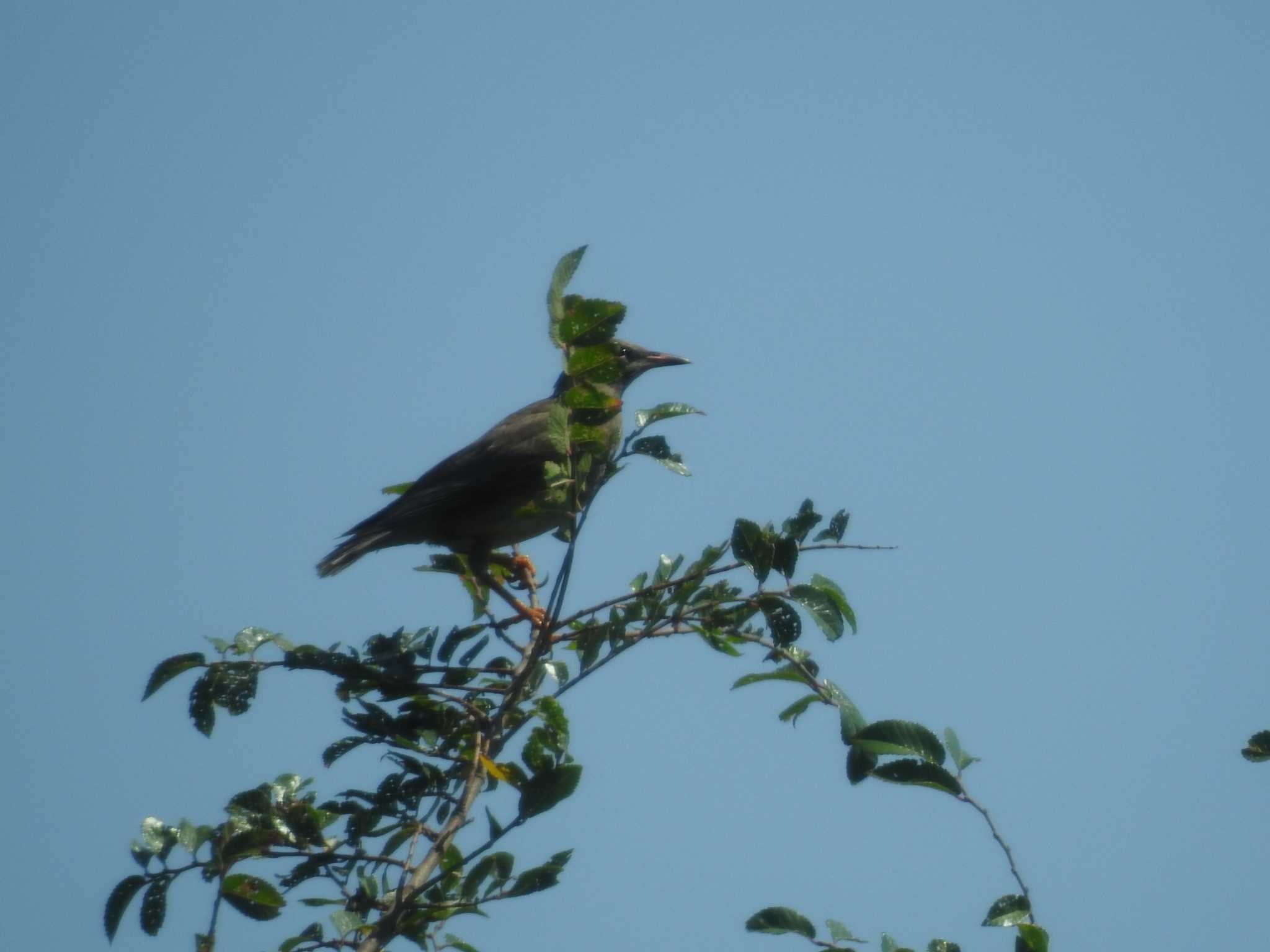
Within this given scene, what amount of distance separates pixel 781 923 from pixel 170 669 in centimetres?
201

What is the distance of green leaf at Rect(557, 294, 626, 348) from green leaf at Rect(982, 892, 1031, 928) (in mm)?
1721

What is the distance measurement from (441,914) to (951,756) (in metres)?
1.50

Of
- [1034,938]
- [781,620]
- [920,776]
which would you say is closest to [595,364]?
[781,620]

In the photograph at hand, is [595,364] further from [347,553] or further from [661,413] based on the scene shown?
[347,553]

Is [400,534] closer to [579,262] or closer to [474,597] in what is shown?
[474,597]

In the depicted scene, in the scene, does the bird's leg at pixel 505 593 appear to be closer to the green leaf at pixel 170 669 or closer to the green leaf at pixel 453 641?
the green leaf at pixel 453 641

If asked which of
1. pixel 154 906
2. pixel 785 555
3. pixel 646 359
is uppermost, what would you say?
pixel 646 359

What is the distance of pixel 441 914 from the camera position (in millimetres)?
3521

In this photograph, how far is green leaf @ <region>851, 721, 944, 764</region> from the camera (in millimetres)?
2734

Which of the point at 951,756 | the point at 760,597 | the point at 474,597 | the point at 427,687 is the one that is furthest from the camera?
the point at 474,597

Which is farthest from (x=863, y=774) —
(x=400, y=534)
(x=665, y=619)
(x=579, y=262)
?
(x=400, y=534)

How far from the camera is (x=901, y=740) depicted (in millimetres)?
2770

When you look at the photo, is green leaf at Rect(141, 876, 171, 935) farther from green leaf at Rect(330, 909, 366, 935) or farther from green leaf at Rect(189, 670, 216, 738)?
green leaf at Rect(189, 670, 216, 738)

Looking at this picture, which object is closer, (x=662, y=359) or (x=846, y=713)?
(x=846, y=713)
